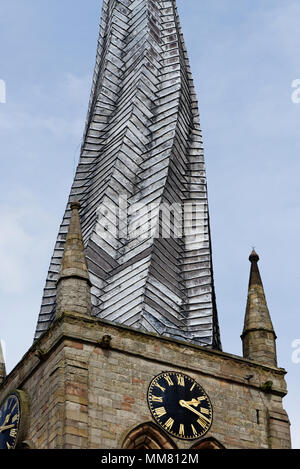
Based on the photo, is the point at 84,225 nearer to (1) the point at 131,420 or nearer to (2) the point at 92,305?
(2) the point at 92,305

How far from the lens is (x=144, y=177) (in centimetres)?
5331

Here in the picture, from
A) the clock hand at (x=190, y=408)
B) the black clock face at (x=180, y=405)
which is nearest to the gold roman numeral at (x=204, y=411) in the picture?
the black clock face at (x=180, y=405)

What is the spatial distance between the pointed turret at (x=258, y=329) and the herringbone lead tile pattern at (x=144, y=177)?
3.60ft

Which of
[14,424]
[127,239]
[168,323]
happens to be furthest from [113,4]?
[14,424]

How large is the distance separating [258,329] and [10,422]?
8136mm

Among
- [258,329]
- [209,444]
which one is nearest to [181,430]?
[209,444]

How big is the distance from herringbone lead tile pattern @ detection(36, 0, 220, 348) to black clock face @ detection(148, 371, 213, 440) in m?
2.44

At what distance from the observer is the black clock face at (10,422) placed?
4572cm

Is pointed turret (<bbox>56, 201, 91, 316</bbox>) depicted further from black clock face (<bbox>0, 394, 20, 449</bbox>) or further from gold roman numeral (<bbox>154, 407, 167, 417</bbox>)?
gold roman numeral (<bbox>154, 407, 167, 417</bbox>)

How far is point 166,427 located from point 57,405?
314 centimetres

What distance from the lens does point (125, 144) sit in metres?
54.3

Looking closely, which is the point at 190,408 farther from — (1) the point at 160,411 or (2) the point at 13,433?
(2) the point at 13,433

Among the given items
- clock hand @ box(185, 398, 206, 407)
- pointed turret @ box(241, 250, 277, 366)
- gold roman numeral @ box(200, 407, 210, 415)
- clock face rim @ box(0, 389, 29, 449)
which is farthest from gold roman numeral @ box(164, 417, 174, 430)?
pointed turret @ box(241, 250, 277, 366)

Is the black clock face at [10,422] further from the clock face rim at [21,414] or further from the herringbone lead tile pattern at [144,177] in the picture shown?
the herringbone lead tile pattern at [144,177]
